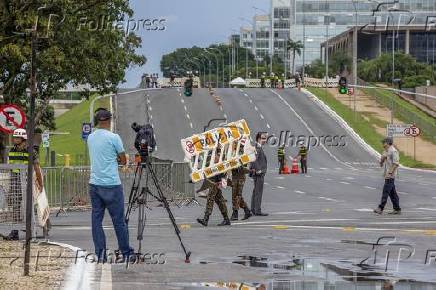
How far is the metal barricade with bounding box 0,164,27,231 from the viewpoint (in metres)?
16.9

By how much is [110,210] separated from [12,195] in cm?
384

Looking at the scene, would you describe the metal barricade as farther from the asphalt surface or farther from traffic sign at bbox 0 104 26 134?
traffic sign at bbox 0 104 26 134

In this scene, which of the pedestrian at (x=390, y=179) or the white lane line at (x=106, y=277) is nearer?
the white lane line at (x=106, y=277)

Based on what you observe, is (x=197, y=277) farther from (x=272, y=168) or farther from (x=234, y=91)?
(x=234, y=91)

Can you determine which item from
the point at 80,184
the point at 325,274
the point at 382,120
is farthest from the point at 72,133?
the point at 325,274

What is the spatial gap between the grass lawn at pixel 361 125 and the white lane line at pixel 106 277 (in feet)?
210

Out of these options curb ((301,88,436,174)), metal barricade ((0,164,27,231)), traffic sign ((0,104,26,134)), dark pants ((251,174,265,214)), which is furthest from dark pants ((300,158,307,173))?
metal barricade ((0,164,27,231))

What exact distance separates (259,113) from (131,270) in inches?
3259

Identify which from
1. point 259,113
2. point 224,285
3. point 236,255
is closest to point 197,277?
point 224,285

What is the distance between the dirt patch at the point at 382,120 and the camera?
8288 centimetres

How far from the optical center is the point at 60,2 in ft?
108

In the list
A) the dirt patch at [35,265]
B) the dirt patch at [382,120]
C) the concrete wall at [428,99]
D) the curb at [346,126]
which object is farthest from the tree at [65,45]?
the concrete wall at [428,99]

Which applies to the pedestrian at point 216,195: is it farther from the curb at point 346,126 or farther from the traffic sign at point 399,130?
the traffic sign at point 399,130

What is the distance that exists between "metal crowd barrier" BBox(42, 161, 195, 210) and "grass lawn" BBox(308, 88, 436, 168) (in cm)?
4244
